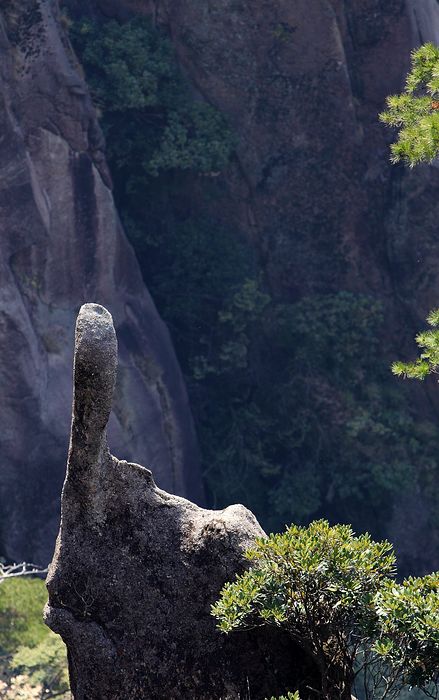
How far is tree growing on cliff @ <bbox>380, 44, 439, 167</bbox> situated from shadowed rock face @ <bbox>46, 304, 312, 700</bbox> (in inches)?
225

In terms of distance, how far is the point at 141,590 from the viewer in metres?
8.37

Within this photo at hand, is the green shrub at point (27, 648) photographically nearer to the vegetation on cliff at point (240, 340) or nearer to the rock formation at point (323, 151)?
the vegetation on cliff at point (240, 340)

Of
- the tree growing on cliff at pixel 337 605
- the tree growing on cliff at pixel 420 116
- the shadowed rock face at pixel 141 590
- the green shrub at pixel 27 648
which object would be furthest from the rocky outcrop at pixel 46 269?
the tree growing on cliff at pixel 337 605

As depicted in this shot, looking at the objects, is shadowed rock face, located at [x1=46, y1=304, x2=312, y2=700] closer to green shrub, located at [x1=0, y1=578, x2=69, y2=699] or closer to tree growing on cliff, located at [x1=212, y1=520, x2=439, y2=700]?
tree growing on cliff, located at [x1=212, y1=520, x2=439, y2=700]

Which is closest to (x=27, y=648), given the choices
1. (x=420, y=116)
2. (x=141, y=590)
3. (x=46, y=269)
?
(x=141, y=590)

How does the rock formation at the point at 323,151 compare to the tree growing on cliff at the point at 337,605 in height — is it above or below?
above

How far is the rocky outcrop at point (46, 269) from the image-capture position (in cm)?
1967

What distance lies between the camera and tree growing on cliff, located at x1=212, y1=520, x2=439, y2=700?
7.30 m

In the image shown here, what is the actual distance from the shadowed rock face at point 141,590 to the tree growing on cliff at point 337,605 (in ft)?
1.54

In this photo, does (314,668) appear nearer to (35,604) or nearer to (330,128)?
(35,604)

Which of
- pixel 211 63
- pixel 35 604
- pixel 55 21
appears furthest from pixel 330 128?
pixel 35 604

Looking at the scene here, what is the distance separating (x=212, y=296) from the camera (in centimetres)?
2355

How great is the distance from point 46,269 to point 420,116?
10.2 meters

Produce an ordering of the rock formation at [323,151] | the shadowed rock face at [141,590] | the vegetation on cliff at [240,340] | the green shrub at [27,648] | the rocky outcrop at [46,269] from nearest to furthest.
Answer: the shadowed rock face at [141,590]
the green shrub at [27,648]
the rocky outcrop at [46,269]
the vegetation on cliff at [240,340]
the rock formation at [323,151]
